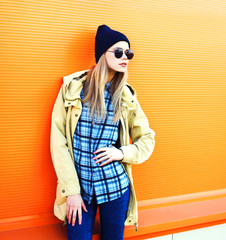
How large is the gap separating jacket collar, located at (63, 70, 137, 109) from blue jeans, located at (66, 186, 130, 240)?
73cm

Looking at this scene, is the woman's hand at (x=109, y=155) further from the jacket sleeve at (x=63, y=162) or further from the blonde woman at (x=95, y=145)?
the jacket sleeve at (x=63, y=162)

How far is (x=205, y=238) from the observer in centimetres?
261

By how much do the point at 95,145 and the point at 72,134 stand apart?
20 centimetres

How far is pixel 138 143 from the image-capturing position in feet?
6.36

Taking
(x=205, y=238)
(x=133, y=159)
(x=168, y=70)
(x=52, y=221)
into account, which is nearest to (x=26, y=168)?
(x=52, y=221)

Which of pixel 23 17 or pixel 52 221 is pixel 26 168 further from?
pixel 23 17

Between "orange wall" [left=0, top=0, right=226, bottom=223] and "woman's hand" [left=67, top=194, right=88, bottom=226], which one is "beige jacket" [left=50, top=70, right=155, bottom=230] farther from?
"orange wall" [left=0, top=0, right=226, bottom=223]

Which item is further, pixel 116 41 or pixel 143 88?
pixel 143 88

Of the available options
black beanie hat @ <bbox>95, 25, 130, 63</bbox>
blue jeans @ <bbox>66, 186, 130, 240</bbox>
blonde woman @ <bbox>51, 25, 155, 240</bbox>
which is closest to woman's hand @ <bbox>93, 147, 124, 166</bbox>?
blonde woman @ <bbox>51, 25, 155, 240</bbox>

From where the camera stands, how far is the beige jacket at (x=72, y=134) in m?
1.70

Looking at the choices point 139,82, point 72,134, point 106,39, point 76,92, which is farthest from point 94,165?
point 139,82

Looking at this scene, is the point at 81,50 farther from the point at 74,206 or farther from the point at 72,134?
the point at 74,206

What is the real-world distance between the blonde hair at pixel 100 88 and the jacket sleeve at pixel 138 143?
225 mm

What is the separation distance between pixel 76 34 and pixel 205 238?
2573 millimetres
